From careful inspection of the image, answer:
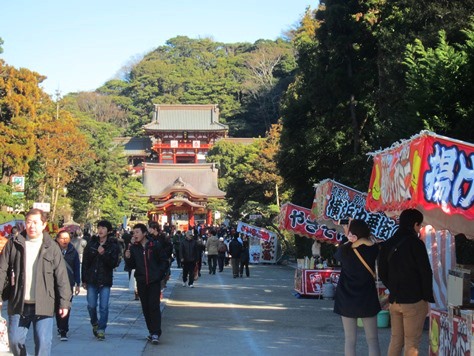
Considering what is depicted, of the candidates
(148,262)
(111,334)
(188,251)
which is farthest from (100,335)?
(188,251)

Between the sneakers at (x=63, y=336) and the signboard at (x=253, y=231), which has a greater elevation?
the signboard at (x=253, y=231)

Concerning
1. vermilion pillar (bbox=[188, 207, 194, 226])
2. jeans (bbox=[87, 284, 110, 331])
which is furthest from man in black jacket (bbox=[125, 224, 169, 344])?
vermilion pillar (bbox=[188, 207, 194, 226])

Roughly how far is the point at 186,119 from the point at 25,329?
77.8 metres

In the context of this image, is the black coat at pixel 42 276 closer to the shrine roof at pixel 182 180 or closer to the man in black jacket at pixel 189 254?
the man in black jacket at pixel 189 254

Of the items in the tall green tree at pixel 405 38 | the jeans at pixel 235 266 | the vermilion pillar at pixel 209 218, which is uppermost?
the tall green tree at pixel 405 38

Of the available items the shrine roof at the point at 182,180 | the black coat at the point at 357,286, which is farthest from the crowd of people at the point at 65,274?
the shrine roof at the point at 182,180

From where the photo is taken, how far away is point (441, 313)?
8406mm

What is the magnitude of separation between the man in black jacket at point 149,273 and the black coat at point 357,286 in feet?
11.4

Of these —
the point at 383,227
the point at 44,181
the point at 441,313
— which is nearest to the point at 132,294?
the point at 383,227

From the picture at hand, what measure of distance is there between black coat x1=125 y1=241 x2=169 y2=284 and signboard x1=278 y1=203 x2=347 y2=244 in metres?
10.1

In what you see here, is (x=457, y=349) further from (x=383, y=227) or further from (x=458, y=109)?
(x=383, y=227)

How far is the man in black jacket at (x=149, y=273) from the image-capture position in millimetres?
10648

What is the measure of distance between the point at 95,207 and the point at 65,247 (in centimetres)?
3954

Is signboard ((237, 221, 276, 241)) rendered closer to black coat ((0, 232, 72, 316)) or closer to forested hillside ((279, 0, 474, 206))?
forested hillside ((279, 0, 474, 206))
